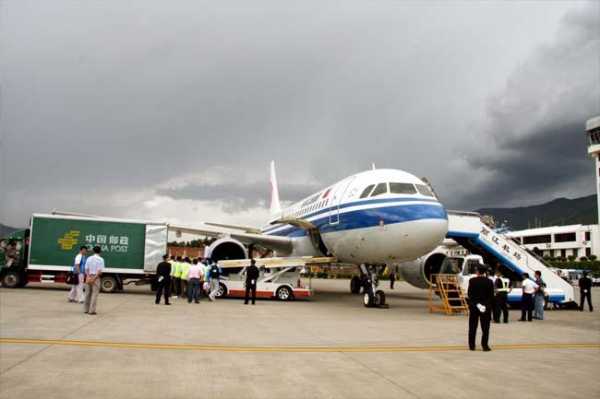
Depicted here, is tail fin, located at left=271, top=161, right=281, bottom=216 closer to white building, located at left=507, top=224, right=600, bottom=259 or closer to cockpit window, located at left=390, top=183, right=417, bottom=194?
cockpit window, located at left=390, top=183, right=417, bottom=194

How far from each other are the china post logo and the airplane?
552 cm

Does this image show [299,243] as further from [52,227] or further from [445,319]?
[52,227]

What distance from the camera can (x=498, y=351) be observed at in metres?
8.43

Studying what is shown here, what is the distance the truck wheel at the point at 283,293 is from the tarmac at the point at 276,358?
22.2 ft

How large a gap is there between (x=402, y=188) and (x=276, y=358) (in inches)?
343

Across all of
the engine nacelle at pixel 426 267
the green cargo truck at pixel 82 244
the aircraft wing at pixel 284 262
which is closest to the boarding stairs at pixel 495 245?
the engine nacelle at pixel 426 267

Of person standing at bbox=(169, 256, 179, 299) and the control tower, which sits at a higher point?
the control tower

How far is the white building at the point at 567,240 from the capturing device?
91.3 meters

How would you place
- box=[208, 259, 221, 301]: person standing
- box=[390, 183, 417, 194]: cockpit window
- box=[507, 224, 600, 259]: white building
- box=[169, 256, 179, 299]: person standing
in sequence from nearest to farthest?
box=[390, 183, 417, 194]: cockpit window → box=[208, 259, 221, 301]: person standing → box=[169, 256, 179, 299]: person standing → box=[507, 224, 600, 259]: white building

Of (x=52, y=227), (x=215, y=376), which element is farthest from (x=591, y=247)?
(x=215, y=376)

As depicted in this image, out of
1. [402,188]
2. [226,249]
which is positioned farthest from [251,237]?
[402,188]

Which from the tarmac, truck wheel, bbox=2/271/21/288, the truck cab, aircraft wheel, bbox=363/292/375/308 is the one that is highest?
the truck cab

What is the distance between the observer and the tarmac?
541 centimetres

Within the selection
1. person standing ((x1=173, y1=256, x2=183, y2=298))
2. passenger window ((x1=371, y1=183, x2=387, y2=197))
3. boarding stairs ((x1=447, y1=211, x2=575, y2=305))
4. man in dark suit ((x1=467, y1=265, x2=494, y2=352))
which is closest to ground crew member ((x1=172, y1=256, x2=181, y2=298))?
person standing ((x1=173, y1=256, x2=183, y2=298))
